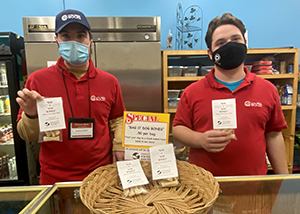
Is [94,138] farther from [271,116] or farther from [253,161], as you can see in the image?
[271,116]

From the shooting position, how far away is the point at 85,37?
1.21 m

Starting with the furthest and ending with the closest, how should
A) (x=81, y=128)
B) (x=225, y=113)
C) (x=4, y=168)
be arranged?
(x=4, y=168) → (x=81, y=128) → (x=225, y=113)

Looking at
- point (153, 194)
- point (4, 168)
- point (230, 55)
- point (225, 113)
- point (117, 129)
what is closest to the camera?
point (153, 194)

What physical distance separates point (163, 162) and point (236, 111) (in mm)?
581

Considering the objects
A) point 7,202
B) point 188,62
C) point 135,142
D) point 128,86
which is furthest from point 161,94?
point 7,202

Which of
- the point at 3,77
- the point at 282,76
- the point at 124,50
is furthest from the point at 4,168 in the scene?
the point at 282,76

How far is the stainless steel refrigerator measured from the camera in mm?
2275

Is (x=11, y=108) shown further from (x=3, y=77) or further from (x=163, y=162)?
(x=163, y=162)

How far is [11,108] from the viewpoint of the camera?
2352 millimetres

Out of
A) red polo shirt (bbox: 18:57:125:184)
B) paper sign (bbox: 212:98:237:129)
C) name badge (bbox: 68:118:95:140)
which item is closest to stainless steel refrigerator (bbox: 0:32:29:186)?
red polo shirt (bbox: 18:57:125:184)

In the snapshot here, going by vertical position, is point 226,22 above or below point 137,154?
above

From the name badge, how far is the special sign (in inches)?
20.1

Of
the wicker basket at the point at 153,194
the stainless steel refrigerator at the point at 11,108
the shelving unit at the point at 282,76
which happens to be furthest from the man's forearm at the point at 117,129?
the stainless steel refrigerator at the point at 11,108

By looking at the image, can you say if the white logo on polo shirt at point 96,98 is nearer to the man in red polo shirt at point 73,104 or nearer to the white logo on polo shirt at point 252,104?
the man in red polo shirt at point 73,104
